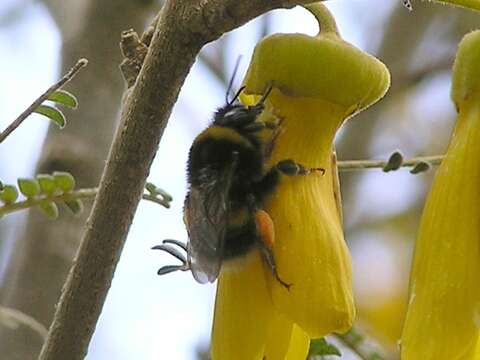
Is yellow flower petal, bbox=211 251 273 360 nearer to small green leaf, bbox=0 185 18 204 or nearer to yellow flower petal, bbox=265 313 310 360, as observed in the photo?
yellow flower petal, bbox=265 313 310 360

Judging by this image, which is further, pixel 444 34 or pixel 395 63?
pixel 444 34

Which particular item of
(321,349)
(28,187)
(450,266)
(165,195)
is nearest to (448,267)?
(450,266)

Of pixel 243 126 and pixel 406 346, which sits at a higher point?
pixel 243 126

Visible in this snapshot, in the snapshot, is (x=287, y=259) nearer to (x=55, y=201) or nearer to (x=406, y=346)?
(x=406, y=346)

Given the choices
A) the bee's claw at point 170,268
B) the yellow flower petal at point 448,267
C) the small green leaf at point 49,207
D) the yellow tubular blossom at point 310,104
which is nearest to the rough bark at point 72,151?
the small green leaf at point 49,207

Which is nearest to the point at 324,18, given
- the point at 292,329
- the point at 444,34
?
the point at 292,329

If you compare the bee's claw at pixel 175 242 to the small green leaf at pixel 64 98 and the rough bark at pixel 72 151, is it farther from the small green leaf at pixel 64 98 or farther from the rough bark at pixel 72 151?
the rough bark at pixel 72 151

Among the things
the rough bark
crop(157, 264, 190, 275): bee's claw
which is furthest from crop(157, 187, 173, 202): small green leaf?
the rough bark
